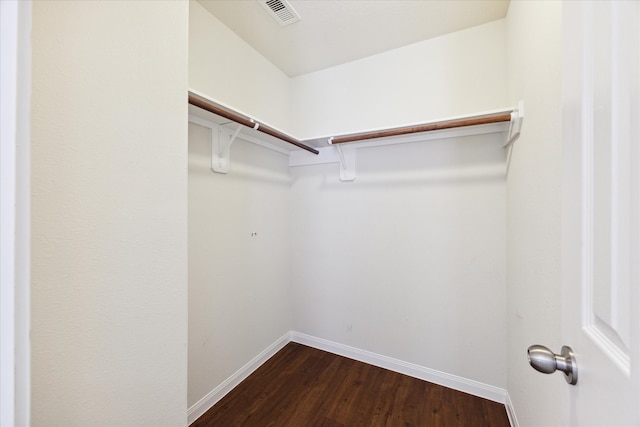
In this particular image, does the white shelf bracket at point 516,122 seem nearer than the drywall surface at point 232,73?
Yes

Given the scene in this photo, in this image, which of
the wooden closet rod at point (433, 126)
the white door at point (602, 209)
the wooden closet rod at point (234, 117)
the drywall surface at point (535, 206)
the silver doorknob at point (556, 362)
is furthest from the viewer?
the wooden closet rod at point (433, 126)

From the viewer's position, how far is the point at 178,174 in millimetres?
845

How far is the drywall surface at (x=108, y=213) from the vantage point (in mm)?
562

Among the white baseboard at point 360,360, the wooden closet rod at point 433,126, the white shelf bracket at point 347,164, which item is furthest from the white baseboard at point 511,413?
the white shelf bracket at point 347,164

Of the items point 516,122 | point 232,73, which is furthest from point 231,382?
point 516,122

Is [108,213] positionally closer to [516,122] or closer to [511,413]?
[516,122]

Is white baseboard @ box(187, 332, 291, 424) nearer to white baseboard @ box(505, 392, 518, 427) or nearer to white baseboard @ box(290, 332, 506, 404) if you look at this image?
white baseboard @ box(290, 332, 506, 404)

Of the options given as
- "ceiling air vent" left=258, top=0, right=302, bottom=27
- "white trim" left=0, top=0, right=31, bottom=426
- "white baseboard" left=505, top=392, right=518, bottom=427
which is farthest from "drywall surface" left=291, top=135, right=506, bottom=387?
"white trim" left=0, top=0, right=31, bottom=426

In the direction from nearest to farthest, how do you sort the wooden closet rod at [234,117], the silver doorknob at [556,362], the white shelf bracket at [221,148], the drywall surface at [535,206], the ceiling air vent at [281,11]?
the silver doorknob at [556,362]
the drywall surface at [535,206]
the wooden closet rod at [234,117]
the ceiling air vent at [281,11]
the white shelf bracket at [221,148]

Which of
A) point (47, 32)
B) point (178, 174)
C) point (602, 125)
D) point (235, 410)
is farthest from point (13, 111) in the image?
point (235, 410)

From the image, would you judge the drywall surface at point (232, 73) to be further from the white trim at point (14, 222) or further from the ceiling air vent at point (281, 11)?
the white trim at point (14, 222)

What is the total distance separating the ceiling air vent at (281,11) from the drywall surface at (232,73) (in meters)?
Answer: 0.36

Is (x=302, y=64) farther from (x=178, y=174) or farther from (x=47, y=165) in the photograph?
(x=47, y=165)

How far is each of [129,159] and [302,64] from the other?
5.87 feet
